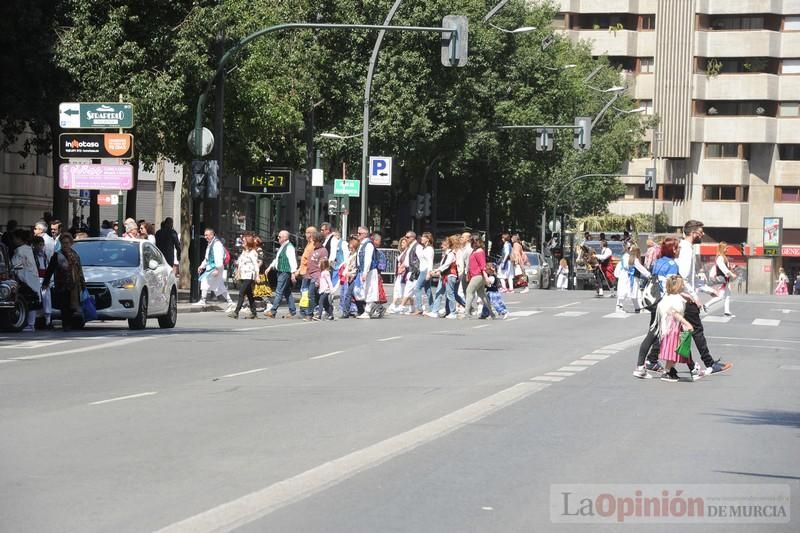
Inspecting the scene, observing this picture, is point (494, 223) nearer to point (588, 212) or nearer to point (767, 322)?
point (588, 212)

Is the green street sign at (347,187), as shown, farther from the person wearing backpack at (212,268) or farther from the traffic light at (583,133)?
the traffic light at (583,133)

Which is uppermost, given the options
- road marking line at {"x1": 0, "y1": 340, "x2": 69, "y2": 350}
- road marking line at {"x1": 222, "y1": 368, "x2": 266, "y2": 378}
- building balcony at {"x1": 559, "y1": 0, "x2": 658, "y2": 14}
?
building balcony at {"x1": 559, "y1": 0, "x2": 658, "y2": 14}

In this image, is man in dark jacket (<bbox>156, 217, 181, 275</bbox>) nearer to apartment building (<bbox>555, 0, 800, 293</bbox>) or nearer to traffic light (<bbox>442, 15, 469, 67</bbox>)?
traffic light (<bbox>442, 15, 469, 67</bbox>)

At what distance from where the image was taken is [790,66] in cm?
9981

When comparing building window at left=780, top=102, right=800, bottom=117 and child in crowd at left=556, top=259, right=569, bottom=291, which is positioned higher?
building window at left=780, top=102, right=800, bottom=117

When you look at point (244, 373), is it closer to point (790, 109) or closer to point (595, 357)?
point (595, 357)

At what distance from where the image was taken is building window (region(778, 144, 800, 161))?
327 ft

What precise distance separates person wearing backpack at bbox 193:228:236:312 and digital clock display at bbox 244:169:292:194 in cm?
485

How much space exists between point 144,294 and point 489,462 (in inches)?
655

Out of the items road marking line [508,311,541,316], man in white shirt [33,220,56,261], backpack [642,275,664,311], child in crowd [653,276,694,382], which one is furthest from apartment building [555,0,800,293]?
child in crowd [653,276,694,382]

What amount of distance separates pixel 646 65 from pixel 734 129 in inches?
399

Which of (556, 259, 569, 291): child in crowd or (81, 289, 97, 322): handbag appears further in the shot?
(556, 259, 569, 291): child in crowd

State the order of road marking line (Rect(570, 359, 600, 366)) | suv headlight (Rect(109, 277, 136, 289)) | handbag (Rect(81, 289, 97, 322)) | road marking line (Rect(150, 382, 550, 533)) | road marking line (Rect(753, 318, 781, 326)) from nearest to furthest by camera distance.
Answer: road marking line (Rect(150, 382, 550, 533)) < road marking line (Rect(570, 359, 600, 366)) < handbag (Rect(81, 289, 97, 322)) < suv headlight (Rect(109, 277, 136, 289)) < road marking line (Rect(753, 318, 781, 326))

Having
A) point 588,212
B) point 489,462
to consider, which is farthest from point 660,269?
point 588,212
